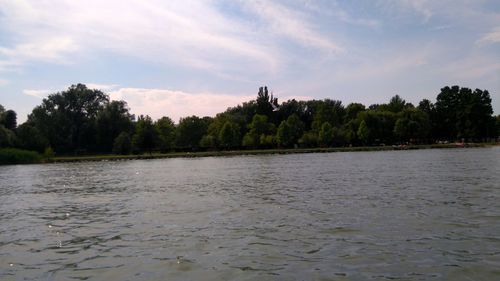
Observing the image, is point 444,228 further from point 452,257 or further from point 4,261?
point 4,261

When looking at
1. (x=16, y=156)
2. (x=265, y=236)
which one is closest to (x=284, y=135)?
(x=16, y=156)

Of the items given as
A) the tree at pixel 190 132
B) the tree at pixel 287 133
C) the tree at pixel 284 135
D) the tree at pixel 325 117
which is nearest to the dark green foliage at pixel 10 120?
the tree at pixel 190 132

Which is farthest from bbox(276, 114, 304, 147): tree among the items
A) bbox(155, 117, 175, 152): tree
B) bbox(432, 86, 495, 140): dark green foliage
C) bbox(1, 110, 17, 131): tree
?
bbox(1, 110, 17, 131): tree

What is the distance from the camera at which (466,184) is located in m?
26.2

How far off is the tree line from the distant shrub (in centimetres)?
2700

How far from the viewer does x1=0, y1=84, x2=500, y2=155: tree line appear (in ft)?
443

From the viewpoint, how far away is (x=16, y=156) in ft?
299

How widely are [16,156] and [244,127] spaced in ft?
268

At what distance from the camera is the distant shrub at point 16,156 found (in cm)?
8862

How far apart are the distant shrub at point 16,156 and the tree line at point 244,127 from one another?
2700cm

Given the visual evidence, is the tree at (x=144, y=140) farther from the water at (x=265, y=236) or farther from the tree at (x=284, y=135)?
the water at (x=265, y=236)

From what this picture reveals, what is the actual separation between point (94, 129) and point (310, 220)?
138180mm

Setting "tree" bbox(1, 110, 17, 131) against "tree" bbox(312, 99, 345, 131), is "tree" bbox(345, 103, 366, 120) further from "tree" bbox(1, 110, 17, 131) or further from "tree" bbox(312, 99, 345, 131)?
"tree" bbox(1, 110, 17, 131)

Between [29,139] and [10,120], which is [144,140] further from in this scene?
[10,120]
